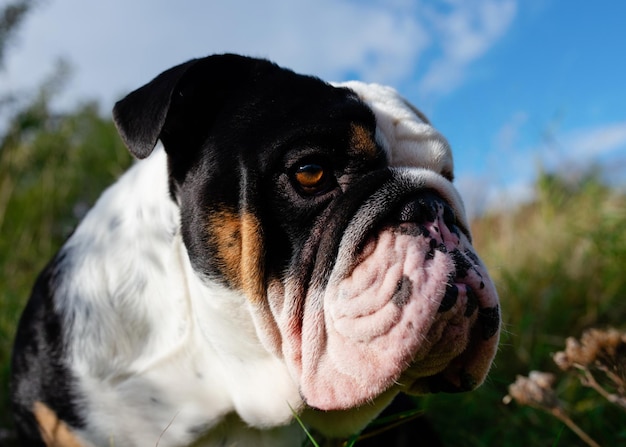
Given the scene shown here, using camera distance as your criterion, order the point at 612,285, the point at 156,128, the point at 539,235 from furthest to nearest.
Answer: the point at 539,235 < the point at 612,285 < the point at 156,128

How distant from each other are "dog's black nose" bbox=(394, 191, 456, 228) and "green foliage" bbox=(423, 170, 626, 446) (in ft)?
3.44

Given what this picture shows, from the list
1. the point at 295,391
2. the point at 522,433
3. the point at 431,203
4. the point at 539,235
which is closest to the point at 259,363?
the point at 295,391

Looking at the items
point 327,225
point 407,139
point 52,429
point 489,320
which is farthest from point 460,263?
point 52,429

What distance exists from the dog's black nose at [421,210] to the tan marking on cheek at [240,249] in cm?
39

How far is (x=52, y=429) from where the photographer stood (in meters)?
2.25

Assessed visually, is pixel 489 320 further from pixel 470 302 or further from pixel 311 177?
pixel 311 177

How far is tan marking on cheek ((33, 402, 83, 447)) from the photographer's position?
2.21m

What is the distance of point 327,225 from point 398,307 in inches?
12.0

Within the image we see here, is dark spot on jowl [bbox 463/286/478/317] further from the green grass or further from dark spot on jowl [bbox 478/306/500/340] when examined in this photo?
the green grass

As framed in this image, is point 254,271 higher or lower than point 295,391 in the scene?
higher

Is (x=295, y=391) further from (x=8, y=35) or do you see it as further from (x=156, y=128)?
(x=8, y=35)

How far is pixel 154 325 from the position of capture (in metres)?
2.17

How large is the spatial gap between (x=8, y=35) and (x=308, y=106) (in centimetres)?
334

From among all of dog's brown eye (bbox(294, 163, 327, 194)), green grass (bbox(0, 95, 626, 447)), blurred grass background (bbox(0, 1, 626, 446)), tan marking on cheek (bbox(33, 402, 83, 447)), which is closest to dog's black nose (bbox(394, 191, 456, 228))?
dog's brown eye (bbox(294, 163, 327, 194))
